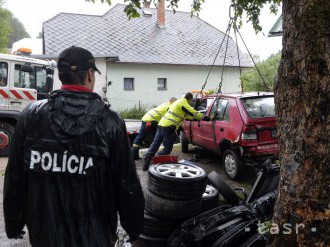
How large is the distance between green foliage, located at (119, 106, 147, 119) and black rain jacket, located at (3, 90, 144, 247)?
17.4 meters

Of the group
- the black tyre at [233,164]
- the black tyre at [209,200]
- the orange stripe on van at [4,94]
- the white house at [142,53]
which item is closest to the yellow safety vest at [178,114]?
the black tyre at [233,164]

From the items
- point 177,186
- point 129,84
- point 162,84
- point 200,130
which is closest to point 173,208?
point 177,186

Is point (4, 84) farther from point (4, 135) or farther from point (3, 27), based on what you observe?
point (3, 27)

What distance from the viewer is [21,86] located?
30.3 ft

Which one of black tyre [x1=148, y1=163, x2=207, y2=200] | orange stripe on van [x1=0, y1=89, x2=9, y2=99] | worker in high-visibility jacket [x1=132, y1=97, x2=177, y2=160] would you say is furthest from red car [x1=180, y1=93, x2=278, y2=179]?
orange stripe on van [x1=0, y1=89, x2=9, y2=99]

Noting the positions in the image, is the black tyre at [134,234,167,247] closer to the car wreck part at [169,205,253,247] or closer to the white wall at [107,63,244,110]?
the car wreck part at [169,205,253,247]

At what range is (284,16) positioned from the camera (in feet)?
8.25

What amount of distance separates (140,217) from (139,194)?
0.15 metres

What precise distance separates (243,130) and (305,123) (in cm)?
373

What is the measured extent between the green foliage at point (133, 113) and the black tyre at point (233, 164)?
13.2 meters

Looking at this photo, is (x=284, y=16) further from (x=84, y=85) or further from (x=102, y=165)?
(x=102, y=165)

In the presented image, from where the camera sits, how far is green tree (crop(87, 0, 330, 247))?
7.30 ft

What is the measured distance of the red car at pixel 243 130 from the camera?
5988mm

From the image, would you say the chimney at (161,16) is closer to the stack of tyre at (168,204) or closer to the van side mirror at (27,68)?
the van side mirror at (27,68)
